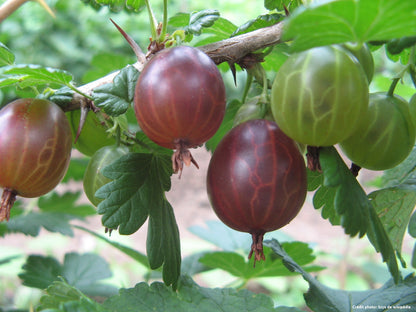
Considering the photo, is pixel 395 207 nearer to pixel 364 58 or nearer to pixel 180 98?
pixel 364 58

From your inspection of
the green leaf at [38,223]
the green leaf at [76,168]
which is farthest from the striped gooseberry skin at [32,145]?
the green leaf at [76,168]

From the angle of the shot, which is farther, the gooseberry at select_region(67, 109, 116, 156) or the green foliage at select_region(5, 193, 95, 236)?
the green foliage at select_region(5, 193, 95, 236)

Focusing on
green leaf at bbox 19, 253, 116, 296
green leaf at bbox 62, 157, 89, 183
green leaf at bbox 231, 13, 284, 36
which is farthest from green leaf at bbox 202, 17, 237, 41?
green leaf at bbox 19, 253, 116, 296

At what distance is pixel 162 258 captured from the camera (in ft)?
2.23

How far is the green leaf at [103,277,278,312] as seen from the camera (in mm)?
721

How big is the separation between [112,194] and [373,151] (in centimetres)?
39

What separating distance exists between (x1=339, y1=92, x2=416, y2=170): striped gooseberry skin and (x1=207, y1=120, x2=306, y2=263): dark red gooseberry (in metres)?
0.11

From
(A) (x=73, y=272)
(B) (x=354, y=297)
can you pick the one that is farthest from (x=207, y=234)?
(B) (x=354, y=297)

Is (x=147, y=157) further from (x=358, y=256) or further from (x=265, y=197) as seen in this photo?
(x=358, y=256)

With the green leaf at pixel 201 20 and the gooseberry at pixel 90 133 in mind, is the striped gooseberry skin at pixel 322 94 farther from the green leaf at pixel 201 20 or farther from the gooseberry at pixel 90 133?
the gooseberry at pixel 90 133

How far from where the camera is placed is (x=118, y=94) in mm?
626

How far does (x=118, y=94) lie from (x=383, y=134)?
388mm

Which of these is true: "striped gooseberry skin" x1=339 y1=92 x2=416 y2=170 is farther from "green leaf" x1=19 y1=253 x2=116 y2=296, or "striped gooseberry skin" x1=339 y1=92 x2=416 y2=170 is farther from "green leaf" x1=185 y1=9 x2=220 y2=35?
"green leaf" x1=19 y1=253 x2=116 y2=296

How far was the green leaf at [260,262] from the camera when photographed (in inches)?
39.1
